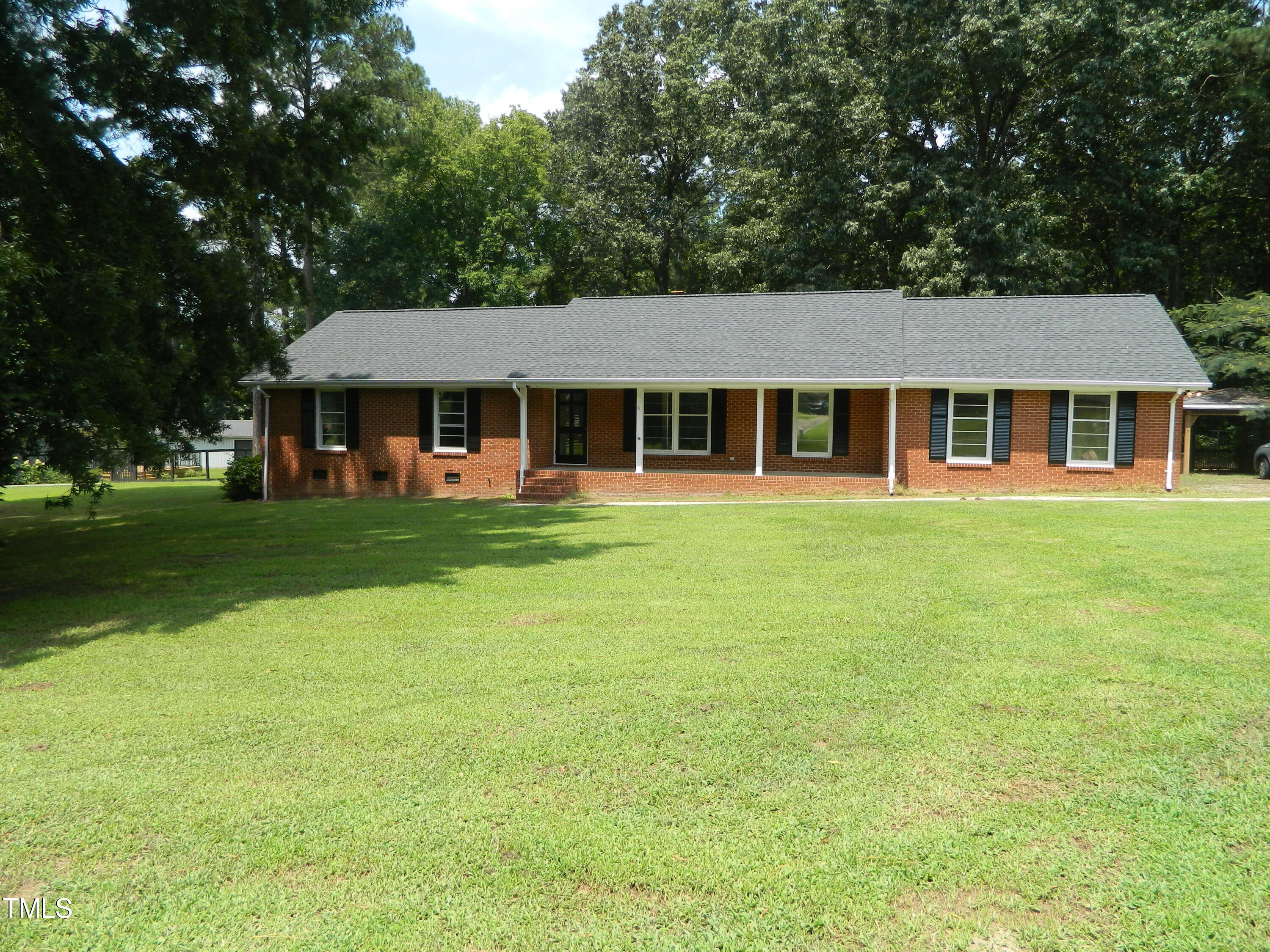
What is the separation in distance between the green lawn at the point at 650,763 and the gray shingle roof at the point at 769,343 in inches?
433

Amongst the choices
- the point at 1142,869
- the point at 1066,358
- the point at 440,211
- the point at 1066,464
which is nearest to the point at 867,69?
the point at 1066,358

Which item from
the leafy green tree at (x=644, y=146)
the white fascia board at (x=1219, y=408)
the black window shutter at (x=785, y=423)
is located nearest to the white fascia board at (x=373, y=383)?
the black window shutter at (x=785, y=423)

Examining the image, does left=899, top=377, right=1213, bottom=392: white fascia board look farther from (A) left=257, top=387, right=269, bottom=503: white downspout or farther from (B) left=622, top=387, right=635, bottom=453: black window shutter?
(A) left=257, top=387, right=269, bottom=503: white downspout

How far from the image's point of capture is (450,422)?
70.4ft

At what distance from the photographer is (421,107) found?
127ft

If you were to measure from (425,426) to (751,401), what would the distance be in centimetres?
819

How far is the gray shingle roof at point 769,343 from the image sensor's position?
1922 cm

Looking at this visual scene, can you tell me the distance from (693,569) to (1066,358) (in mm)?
13676

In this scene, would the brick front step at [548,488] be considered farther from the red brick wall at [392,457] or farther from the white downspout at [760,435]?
the white downspout at [760,435]

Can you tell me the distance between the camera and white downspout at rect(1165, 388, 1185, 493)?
1845 centimetres

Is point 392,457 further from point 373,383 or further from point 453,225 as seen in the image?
point 453,225

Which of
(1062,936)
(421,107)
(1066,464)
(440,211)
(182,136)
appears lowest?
(1062,936)

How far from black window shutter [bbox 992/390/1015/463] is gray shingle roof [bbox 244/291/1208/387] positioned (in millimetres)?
576

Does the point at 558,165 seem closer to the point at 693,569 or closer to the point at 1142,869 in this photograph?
the point at 693,569
